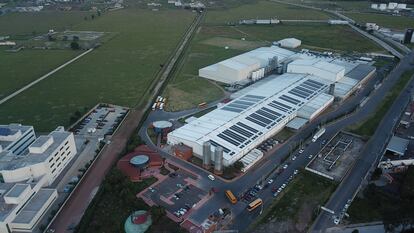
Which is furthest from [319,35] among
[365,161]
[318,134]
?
[365,161]

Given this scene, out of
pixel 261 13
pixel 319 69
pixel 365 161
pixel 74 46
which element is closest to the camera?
pixel 365 161

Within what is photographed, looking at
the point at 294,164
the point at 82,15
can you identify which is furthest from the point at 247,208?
the point at 82,15

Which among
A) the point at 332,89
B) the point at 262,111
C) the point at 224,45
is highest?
the point at 224,45

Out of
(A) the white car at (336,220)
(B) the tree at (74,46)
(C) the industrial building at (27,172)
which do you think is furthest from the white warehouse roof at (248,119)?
(B) the tree at (74,46)

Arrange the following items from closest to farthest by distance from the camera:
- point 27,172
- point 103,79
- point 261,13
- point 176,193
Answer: point 176,193 → point 27,172 → point 103,79 → point 261,13

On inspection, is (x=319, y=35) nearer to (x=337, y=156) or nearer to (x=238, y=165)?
(x=337, y=156)

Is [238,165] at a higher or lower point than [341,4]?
lower

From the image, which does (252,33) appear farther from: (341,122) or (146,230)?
→ (146,230)
